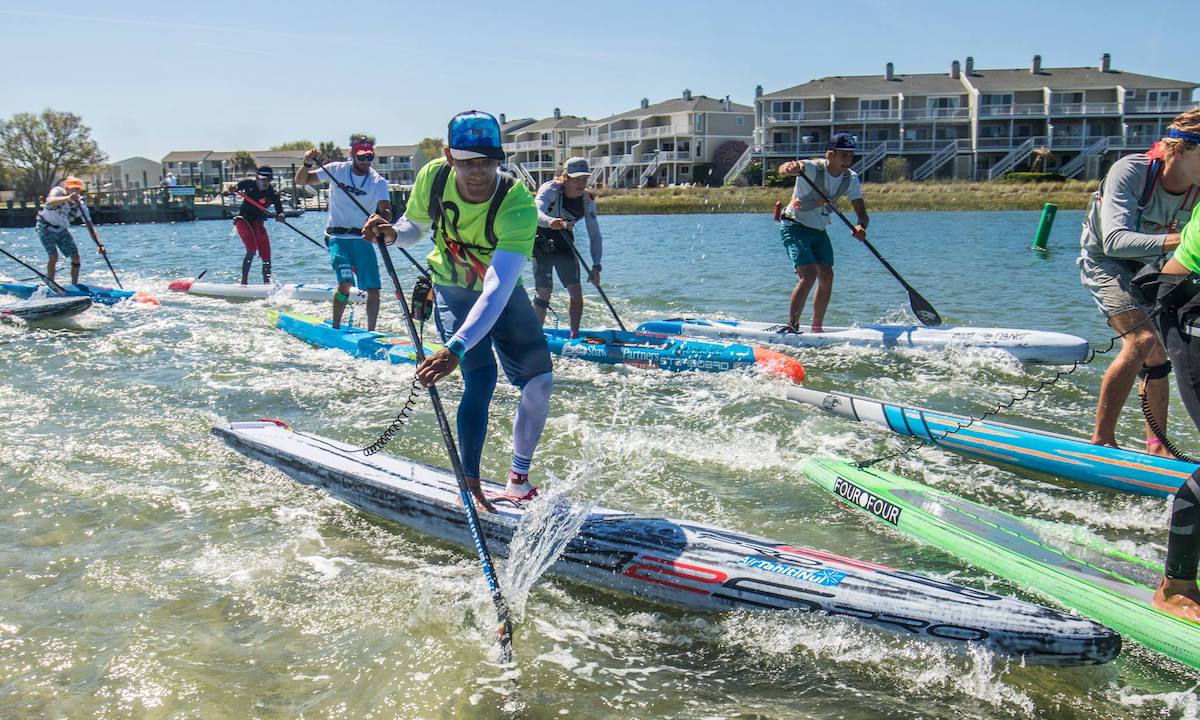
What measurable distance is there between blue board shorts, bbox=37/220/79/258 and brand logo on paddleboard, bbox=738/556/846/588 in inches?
570

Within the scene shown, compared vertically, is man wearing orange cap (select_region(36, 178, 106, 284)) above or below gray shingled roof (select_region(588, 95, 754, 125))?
below

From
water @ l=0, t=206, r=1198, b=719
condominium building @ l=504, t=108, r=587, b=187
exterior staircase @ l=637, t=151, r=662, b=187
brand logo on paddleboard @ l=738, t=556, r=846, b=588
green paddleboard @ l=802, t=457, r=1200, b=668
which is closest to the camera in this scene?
water @ l=0, t=206, r=1198, b=719

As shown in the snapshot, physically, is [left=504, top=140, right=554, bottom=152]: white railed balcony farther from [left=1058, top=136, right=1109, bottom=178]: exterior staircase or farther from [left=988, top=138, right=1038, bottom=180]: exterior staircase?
[left=1058, top=136, right=1109, bottom=178]: exterior staircase

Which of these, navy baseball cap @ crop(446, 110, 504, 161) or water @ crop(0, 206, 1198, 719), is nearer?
water @ crop(0, 206, 1198, 719)

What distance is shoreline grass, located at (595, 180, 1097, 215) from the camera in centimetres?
4969

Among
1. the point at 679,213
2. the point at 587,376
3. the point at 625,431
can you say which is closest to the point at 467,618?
the point at 625,431

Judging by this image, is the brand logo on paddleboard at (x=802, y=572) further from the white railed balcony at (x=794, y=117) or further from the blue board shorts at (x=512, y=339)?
the white railed balcony at (x=794, y=117)

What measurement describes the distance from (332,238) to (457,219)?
6.37 meters

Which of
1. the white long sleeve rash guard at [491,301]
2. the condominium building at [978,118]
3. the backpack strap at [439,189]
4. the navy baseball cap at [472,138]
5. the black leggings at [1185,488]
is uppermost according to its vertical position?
the condominium building at [978,118]

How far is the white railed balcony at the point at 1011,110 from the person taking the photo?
208 ft

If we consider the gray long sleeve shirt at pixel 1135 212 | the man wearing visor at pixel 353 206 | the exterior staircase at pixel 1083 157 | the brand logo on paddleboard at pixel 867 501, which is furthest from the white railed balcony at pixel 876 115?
the brand logo on paddleboard at pixel 867 501

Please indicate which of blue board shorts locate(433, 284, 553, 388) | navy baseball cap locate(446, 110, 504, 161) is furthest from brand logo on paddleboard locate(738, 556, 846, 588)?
navy baseball cap locate(446, 110, 504, 161)

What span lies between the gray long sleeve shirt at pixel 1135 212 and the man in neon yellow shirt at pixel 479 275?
11.4ft

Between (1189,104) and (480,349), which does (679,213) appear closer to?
(1189,104)
